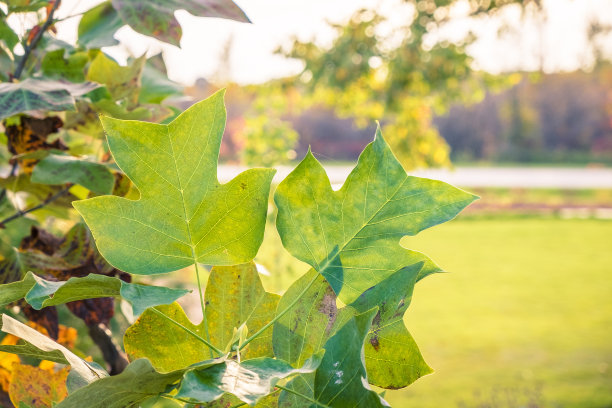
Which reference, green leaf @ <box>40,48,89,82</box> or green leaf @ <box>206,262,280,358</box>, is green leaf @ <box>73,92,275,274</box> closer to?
green leaf @ <box>206,262,280,358</box>

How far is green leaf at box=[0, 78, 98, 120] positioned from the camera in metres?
0.42

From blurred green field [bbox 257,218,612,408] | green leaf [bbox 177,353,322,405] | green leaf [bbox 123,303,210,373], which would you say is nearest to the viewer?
green leaf [bbox 177,353,322,405]

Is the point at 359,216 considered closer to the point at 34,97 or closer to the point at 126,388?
the point at 126,388

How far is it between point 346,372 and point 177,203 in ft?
0.42

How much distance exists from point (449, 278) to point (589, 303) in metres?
1.89

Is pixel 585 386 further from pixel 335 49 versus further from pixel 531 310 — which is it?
pixel 335 49

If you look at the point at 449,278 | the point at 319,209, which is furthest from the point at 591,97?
the point at 319,209

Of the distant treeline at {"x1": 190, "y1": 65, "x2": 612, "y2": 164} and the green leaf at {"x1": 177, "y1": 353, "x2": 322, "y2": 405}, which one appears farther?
the distant treeline at {"x1": 190, "y1": 65, "x2": 612, "y2": 164}

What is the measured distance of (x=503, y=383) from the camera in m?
4.49

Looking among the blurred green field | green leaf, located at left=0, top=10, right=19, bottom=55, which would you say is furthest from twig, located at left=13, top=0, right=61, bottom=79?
the blurred green field

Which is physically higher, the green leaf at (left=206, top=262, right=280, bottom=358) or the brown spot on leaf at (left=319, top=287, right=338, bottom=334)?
the brown spot on leaf at (left=319, top=287, right=338, bottom=334)

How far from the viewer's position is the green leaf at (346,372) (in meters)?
0.27

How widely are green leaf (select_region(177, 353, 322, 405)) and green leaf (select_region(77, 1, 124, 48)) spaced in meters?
0.38

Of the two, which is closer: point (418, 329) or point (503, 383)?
point (503, 383)
